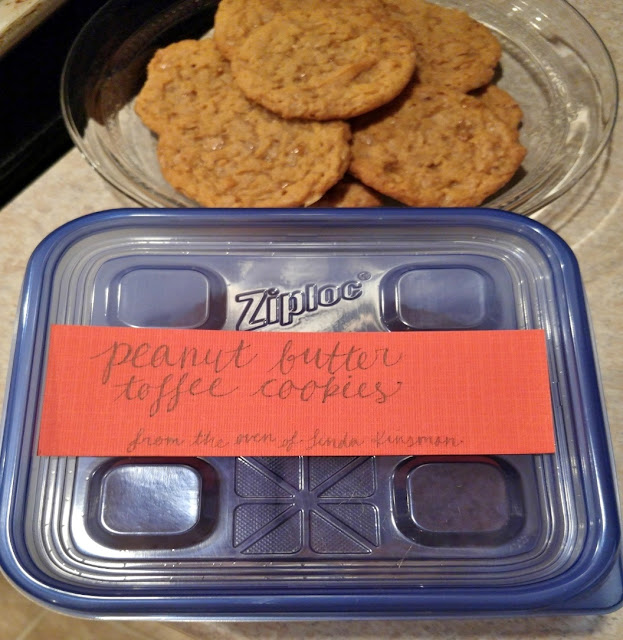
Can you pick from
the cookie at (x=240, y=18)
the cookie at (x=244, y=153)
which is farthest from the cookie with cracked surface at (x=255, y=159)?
the cookie at (x=240, y=18)

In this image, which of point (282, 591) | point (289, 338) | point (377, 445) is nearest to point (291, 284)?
point (289, 338)

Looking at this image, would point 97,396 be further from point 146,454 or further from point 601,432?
point 601,432

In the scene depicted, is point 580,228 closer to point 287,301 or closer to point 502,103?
point 502,103

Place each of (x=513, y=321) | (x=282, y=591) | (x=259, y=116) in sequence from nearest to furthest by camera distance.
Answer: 1. (x=282, y=591)
2. (x=513, y=321)
3. (x=259, y=116)

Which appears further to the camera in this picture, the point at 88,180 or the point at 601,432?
the point at 88,180

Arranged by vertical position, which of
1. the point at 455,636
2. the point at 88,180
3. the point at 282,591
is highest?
the point at 88,180

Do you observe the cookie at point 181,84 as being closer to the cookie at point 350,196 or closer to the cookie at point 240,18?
the cookie at point 240,18
